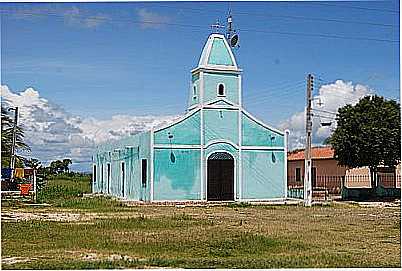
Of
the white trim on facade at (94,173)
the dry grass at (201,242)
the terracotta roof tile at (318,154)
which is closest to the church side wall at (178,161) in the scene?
the dry grass at (201,242)

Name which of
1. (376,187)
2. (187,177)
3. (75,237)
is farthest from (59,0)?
(376,187)

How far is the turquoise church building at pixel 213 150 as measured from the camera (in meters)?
29.2

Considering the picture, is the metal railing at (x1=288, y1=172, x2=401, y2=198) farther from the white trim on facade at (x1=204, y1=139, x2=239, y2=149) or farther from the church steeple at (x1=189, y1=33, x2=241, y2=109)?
the church steeple at (x1=189, y1=33, x2=241, y2=109)

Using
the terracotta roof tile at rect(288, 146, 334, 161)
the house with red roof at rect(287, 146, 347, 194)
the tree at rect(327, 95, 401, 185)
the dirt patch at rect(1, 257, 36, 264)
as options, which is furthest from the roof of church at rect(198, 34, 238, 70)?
the dirt patch at rect(1, 257, 36, 264)

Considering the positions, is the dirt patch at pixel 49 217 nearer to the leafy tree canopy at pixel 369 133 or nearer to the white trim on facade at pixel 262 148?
the white trim on facade at pixel 262 148

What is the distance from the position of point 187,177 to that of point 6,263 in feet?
63.4

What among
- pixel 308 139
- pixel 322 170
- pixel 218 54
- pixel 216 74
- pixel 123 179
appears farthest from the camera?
pixel 322 170

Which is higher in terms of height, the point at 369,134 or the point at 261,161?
the point at 369,134

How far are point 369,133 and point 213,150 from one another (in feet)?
23.5

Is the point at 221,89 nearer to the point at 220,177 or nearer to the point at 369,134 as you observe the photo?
the point at 220,177

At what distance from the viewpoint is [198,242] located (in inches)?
513

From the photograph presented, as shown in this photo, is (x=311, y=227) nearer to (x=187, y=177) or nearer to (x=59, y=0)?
(x=59, y=0)

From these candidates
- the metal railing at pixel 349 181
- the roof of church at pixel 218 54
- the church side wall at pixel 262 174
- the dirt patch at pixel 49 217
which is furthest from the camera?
the metal railing at pixel 349 181

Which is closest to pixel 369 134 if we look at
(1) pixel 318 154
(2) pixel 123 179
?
(2) pixel 123 179
